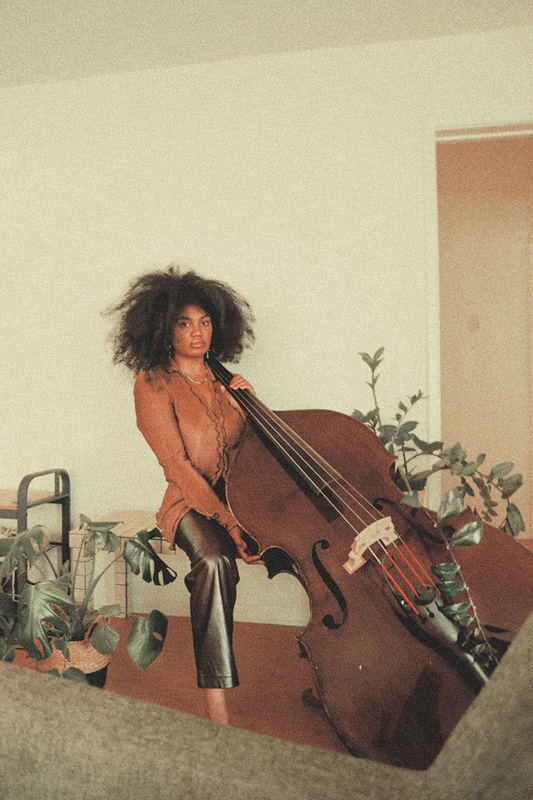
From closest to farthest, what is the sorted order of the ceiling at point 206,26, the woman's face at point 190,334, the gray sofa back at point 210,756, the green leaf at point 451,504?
1. the gray sofa back at point 210,756
2. the green leaf at point 451,504
3. the woman's face at point 190,334
4. the ceiling at point 206,26

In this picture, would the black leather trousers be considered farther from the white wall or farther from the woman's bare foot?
the white wall

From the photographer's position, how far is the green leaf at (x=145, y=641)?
1373mm

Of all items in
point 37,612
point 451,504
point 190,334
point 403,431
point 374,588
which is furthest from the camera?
point 403,431

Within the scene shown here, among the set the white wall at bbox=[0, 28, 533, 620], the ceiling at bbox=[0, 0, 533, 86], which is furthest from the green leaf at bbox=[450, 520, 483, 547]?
the ceiling at bbox=[0, 0, 533, 86]

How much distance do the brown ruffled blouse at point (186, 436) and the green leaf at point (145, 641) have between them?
0.84 ft

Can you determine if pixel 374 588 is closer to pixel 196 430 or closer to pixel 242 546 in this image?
pixel 242 546

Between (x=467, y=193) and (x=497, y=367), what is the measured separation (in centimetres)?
117

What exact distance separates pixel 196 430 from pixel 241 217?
134cm

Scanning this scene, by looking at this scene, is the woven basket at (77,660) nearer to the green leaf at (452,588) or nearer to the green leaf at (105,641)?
the green leaf at (105,641)

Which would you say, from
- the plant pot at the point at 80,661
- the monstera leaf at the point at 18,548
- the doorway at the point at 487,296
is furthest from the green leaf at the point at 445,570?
the doorway at the point at 487,296

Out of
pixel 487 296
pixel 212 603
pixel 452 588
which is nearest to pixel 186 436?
pixel 212 603

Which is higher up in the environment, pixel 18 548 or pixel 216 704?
pixel 18 548

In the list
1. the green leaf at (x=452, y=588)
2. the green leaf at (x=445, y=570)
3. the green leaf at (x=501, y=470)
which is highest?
the green leaf at (x=501, y=470)

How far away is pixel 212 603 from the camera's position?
55.2 inches
